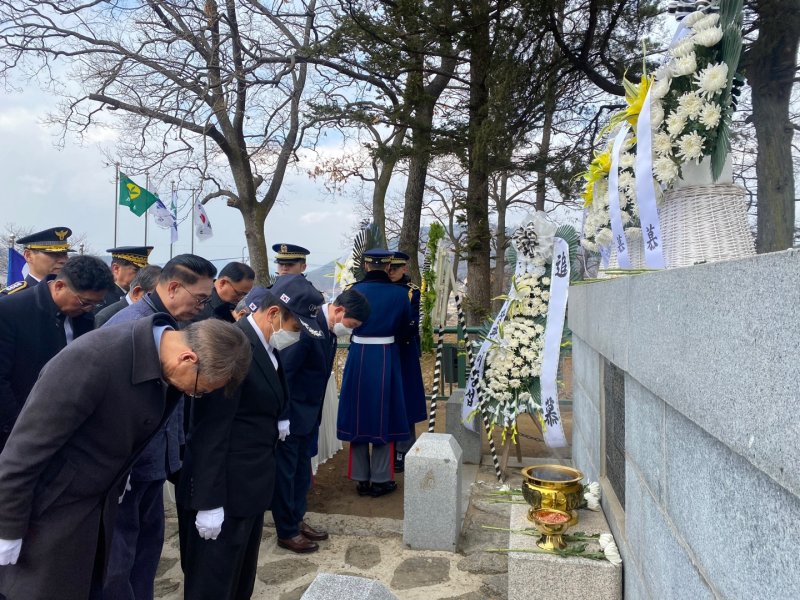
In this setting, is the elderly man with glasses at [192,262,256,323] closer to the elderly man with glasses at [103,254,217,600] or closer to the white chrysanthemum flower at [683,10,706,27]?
the elderly man with glasses at [103,254,217,600]

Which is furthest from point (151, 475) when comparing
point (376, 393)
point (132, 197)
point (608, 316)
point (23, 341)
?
point (132, 197)

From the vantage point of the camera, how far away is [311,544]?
4.44 m

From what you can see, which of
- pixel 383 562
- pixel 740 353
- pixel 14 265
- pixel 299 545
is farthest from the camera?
pixel 14 265

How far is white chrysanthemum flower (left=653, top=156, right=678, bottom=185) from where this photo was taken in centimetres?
226

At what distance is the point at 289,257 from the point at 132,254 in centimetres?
175

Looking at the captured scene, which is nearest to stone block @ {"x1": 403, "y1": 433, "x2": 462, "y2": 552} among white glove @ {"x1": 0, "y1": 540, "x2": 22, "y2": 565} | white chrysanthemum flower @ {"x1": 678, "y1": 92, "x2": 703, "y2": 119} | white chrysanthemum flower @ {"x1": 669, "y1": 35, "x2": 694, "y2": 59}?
white glove @ {"x1": 0, "y1": 540, "x2": 22, "y2": 565}

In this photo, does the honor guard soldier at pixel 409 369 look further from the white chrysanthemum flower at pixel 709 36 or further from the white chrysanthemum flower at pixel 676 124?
the white chrysanthemum flower at pixel 709 36

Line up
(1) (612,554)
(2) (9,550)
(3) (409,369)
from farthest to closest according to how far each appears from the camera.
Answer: (3) (409,369)
(1) (612,554)
(2) (9,550)

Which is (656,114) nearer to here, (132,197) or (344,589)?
(344,589)

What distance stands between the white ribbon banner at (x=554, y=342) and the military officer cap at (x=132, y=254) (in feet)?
11.2

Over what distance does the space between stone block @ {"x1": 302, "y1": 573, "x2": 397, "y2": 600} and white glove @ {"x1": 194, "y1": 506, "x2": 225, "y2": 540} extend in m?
1.06

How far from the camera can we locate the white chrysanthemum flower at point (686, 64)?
7.25 ft

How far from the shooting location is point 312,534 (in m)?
4.57

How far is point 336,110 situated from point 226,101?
393 cm
